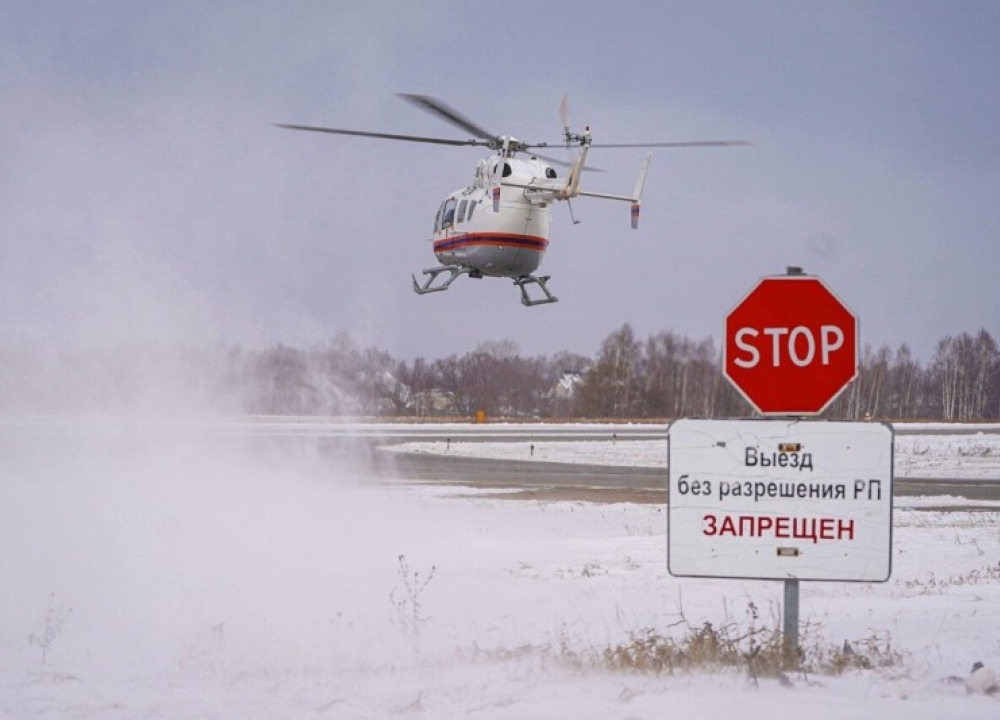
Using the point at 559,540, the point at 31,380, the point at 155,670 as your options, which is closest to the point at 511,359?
the point at 31,380

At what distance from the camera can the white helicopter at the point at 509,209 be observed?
2680 centimetres

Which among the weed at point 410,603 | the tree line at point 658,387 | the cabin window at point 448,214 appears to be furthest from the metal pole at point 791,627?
the tree line at point 658,387

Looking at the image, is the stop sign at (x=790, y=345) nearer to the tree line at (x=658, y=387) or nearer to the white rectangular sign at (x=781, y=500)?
the white rectangular sign at (x=781, y=500)

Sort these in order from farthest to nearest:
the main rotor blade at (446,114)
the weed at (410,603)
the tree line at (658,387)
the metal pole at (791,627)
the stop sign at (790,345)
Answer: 1. the tree line at (658,387)
2. the main rotor blade at (446,114)
3. the weed at (410,603)
4. the metal pole at (791,627)
5. the stop sign at (790,345)

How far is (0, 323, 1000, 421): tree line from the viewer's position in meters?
34.8

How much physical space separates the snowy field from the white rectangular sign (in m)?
0.65

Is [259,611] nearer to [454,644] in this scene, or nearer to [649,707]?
[454,644]

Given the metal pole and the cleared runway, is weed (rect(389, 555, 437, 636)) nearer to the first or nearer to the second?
the metal pole

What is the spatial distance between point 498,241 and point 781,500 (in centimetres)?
2180

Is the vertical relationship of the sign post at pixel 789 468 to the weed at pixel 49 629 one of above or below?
above

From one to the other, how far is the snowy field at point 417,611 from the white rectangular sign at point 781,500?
650mm

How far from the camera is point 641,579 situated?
1138 centimetres

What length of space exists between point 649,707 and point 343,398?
41687 mm

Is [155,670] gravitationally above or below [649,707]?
below
